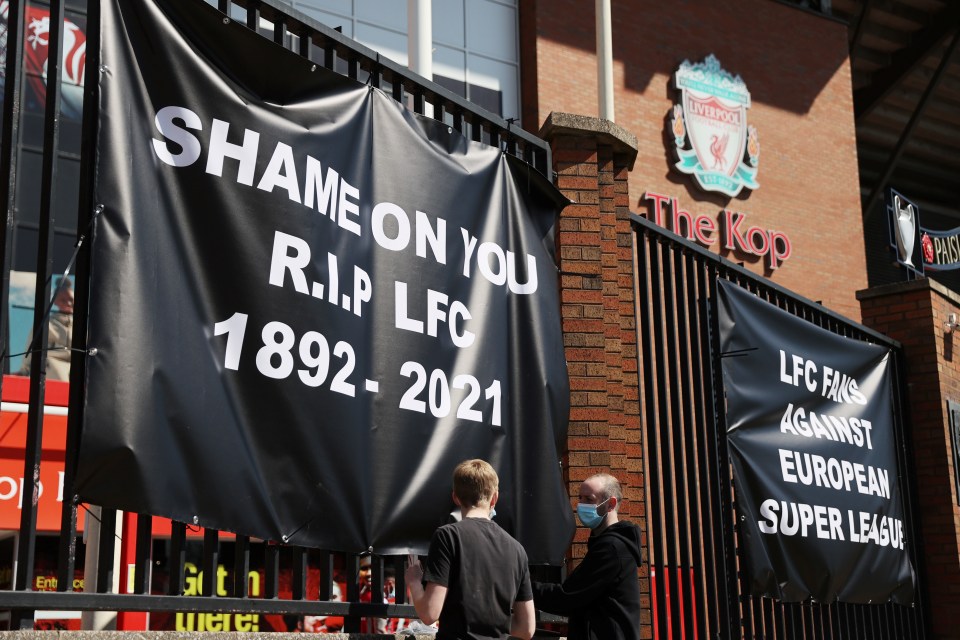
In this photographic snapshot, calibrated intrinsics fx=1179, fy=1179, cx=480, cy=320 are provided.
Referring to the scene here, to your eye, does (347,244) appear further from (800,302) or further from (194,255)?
(800,302)

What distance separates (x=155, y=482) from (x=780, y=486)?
5073 millimetres

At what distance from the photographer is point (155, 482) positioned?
3.56 metres

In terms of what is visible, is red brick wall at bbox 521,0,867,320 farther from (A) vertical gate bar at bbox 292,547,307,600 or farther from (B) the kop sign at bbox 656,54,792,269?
(A) vertical gate bar at bbox 292,547,307,600

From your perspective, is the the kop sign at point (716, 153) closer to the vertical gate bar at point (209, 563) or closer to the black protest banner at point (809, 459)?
the black protest banner at point (809, 459)

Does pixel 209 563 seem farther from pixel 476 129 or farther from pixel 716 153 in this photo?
pixel 716 153

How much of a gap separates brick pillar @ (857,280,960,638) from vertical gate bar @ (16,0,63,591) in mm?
7967

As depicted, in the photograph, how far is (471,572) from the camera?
3.89 metres

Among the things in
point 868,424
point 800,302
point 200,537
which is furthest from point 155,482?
point 200,537

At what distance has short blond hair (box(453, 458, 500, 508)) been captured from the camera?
400 centimetres

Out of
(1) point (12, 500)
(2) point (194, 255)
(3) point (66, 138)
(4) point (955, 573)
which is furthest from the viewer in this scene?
(3) point (66, 138)

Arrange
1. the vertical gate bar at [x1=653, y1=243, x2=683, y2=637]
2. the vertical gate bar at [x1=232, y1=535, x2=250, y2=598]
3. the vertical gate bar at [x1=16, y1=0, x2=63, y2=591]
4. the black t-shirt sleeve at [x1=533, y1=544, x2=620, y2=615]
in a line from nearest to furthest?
the vertical gate bar at [x1=16, y1=0, x2=63, y2=591] < the vertical gate bar at [x1=232, y1=535, x2=250, y2=598] < the black t-shirt sleeve at [x1=533, y1=544, x2=620, y2=615] < the vertical gate bar at [x1=653, y1=243, x2=683, y2=637]

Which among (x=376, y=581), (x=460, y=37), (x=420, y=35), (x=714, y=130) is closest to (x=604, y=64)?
(x=420, y=35)

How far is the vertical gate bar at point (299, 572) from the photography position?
426cm

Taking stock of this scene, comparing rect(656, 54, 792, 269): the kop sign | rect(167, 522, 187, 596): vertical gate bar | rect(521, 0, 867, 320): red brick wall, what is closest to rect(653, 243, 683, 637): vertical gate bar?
rect(167, 522, 187, 596): vertical gate bar
